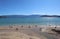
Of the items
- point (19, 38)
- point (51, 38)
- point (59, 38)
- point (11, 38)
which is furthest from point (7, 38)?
point (59, 38)

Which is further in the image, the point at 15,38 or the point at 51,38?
the point at 51,38

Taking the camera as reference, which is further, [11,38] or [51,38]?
[51,38]

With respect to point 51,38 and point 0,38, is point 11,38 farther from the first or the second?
point 51,38

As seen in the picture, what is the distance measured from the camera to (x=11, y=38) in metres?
11.9

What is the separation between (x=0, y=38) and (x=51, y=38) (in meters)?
4.99

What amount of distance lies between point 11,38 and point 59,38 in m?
4.80

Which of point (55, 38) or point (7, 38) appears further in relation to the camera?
point (55, 38)

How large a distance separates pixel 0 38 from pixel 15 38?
139 centimetres

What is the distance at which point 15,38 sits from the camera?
472 inches

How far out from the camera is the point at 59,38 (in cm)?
1291

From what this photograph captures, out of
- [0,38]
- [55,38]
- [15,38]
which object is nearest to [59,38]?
[55,38]

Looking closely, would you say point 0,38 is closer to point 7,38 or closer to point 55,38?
point 7,38

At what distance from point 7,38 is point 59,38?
17.0 feet

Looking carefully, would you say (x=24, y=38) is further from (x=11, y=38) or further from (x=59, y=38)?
(x=59, y=38)
